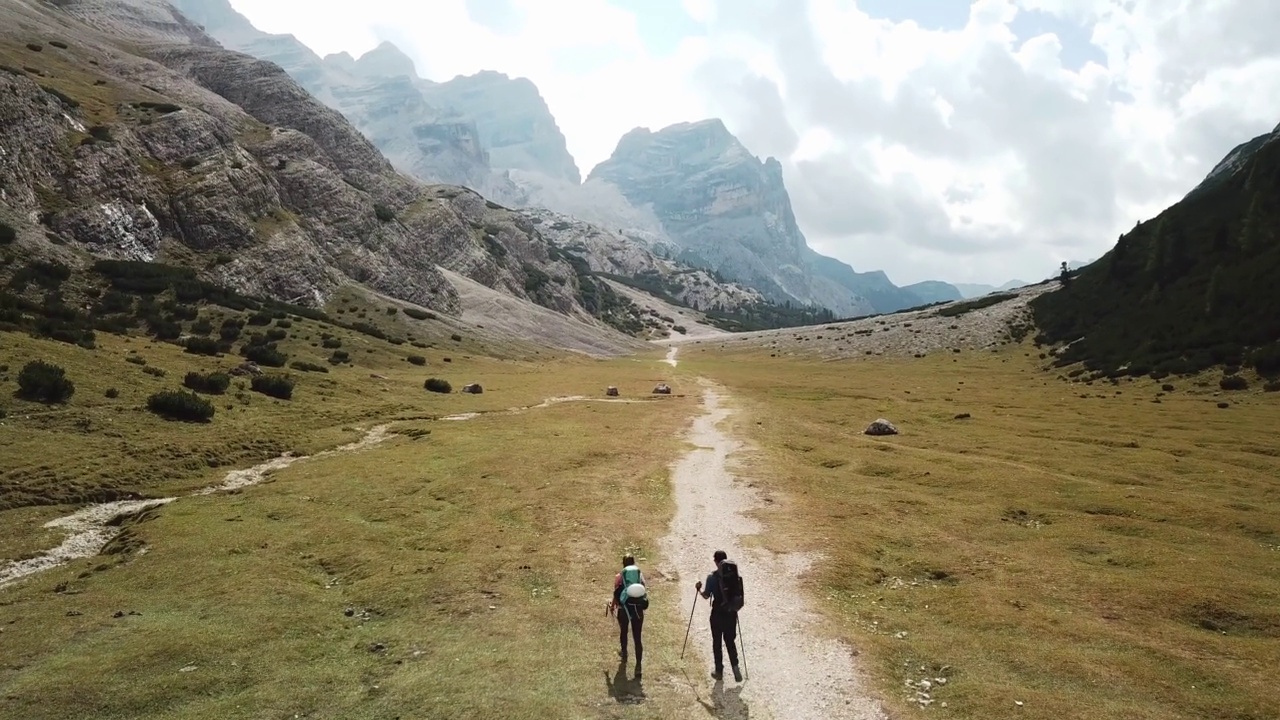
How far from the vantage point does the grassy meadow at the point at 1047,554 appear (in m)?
16.4

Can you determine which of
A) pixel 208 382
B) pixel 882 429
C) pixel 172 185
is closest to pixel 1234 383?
pixel 882 429

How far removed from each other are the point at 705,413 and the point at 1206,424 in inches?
1855

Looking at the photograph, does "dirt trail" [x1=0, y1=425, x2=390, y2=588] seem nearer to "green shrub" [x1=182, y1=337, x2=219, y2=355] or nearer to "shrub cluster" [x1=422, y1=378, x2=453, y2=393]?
"green shrub" [x1=182, y1=337, x2=219, y2=355]

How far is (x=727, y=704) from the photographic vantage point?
1576cm

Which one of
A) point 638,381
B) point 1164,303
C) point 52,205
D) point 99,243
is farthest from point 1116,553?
point 52,205

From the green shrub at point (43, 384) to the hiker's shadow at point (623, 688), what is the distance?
134 feet

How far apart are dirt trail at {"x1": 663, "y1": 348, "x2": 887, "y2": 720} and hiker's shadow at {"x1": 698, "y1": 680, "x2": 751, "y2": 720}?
26 mm

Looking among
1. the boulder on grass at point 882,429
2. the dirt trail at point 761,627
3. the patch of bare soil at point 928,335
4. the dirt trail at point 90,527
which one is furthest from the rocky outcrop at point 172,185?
the patch of bare soil at point 928,335

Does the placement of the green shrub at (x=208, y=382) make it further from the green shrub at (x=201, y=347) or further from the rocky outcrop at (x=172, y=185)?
the rocky outcrop at (x=172, y=185)

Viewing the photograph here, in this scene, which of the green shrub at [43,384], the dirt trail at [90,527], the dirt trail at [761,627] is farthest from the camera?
the green shrub at [43,384]

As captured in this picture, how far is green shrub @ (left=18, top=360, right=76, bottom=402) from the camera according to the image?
37062mm

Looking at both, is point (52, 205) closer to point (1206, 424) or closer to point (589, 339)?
point (589, 339)

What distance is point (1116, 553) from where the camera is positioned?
25.9m

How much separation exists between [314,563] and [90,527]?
1164 cm
